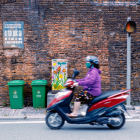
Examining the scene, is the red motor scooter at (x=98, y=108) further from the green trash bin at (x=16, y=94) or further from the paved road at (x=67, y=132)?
the green trash bin at (x=16, y=94)

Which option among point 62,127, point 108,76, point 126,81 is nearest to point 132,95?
point 126,81

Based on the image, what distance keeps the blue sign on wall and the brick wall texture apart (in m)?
0.15

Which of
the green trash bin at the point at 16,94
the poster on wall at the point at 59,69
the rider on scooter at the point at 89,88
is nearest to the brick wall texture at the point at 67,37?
the poster on wall at the point at 59,69

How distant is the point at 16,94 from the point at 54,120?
312cm

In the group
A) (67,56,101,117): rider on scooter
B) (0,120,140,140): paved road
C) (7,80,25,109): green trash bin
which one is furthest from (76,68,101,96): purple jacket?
(7,80,25,109): green trash bin

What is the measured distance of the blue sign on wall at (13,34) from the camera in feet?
28.7

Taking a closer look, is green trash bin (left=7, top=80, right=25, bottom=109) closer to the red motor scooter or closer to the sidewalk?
the sidewalk

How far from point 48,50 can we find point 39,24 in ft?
3.33

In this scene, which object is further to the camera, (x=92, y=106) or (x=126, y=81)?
(x=126, y=81)

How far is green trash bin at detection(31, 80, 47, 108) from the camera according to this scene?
8117 millimetres

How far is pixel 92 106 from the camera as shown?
5379 mm

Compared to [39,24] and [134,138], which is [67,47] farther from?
[134,138]

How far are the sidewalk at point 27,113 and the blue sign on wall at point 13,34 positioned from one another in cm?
242

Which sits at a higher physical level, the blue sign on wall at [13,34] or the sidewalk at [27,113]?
the blue sign on wall at [13,34]
